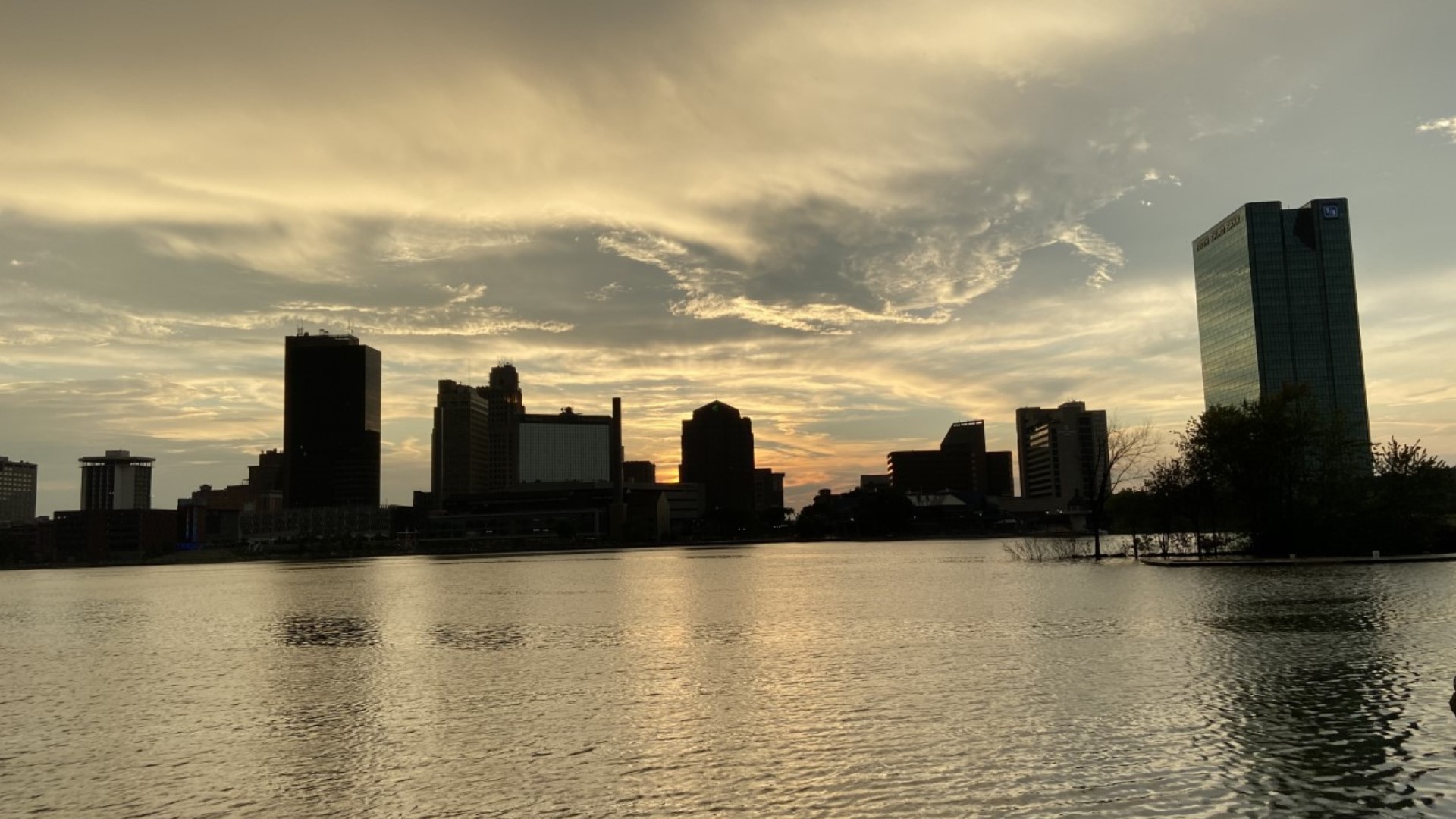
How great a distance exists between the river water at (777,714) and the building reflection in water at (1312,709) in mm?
111

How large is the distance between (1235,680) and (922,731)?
11.2 metres

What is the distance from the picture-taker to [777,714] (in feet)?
88.3

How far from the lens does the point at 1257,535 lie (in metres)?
93.9

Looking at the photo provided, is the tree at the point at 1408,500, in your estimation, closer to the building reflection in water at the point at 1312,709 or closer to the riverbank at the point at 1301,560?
the riverbank at the point at 1301,560

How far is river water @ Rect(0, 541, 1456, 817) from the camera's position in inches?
738

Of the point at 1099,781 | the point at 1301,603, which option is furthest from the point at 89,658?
the point at 1301,603

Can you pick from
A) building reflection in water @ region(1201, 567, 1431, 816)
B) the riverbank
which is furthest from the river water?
the riverbank

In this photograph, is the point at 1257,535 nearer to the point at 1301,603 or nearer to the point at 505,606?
the point at 1301,603

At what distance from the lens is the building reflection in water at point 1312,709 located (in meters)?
17.4

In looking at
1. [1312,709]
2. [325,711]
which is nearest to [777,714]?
[1312,709]

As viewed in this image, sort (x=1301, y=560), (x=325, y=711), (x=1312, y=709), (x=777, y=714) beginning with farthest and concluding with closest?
(x=1301, y=560)
(x=325, y=711)
(x=777, y=714)
(x=1312, y=709)

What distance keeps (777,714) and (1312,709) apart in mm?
13248

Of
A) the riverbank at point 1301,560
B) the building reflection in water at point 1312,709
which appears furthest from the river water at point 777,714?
the riverbank at point 1301,560

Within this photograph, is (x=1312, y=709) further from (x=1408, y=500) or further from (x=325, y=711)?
(x=1408, y=500)
